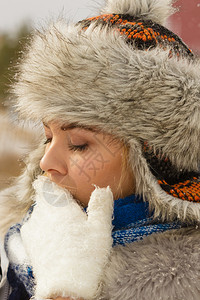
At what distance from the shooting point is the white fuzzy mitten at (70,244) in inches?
27.7

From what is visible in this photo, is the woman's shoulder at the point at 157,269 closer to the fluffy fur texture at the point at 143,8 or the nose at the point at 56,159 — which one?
the nose at the point at 56,159

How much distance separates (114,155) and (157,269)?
256mm

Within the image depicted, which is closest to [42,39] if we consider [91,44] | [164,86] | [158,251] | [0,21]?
[91,44]

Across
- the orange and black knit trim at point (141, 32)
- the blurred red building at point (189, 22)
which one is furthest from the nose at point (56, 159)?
the blurred red building at point (189, 22)

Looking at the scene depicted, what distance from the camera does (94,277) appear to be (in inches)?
28.6

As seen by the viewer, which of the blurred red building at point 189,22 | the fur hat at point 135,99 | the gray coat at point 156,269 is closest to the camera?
the gray coat at point 156,269

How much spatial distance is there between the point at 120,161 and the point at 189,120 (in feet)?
0.57

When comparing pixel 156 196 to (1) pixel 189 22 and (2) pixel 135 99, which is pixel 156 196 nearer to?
(2) pixel 135 99

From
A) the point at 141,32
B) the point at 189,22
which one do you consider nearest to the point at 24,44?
the point at 141,32

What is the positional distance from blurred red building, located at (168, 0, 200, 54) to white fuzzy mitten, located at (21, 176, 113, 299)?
965 mm

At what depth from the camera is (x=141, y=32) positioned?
90 centimetres

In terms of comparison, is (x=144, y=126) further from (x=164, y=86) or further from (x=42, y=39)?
(x=42, y=39)

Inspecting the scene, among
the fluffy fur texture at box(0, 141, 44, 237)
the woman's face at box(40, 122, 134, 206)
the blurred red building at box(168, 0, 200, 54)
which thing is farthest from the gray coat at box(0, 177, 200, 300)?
the blurred red building at box(168, 0, 200, 54)

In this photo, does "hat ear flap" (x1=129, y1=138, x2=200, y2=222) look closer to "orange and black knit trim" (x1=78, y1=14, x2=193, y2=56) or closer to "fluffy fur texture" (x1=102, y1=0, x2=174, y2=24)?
"orange and black knit trim" (x1=78, y1=14, x2=193, y2=56)
